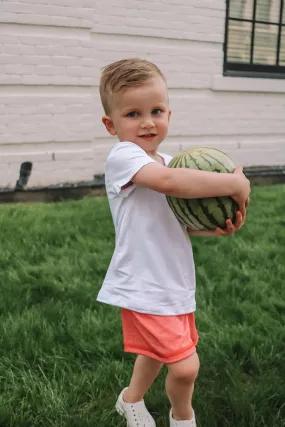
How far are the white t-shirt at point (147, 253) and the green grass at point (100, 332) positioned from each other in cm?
66

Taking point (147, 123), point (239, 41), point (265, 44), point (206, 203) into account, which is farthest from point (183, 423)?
point (265, 44)

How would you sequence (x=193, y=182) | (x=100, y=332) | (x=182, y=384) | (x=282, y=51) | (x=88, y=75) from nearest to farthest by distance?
1. (x=193, y=182)
2. (x=182, y=384)
3. (x=100, y=332)
4. (x=88, y=75)
5. (x=282, y=51)

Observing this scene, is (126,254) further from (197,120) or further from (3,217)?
(197,120)

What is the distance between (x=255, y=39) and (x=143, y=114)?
6973 mm

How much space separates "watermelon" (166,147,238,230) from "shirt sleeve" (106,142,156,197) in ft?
0.42

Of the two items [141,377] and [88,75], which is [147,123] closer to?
[141,377]

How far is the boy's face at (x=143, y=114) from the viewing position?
6.71 ft

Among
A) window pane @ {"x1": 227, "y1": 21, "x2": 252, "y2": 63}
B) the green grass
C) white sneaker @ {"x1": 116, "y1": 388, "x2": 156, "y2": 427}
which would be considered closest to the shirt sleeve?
white sneaker @ {"x1": 116, "y1": 388, "x2": 156, "y2": 427}

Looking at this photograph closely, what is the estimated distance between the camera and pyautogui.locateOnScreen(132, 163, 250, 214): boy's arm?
1907mm

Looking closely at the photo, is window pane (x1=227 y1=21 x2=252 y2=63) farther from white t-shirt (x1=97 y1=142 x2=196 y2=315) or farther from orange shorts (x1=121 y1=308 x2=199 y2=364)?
orange shorts (x1=121 y1=308 x2=199 y2=364)

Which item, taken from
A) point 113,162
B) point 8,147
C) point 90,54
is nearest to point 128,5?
point 90,54

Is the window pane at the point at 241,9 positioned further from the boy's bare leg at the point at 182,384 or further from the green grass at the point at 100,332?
the boy's bare leg at the point at 182,384

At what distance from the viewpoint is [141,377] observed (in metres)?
2.39

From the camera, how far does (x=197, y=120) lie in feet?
26.1
